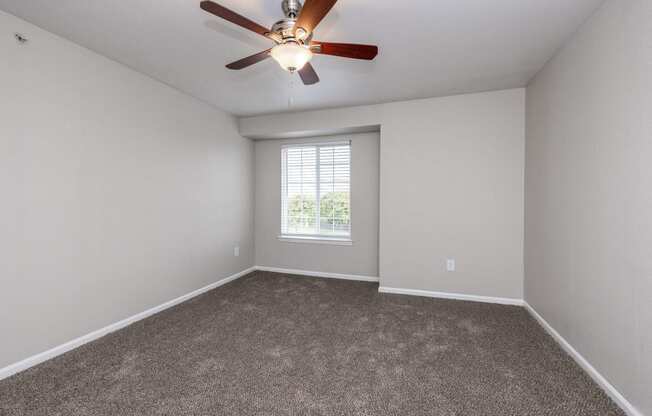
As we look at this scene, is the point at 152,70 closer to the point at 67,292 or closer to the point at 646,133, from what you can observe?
the point at 67,292

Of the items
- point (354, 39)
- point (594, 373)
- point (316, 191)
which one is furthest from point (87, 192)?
point (594, 373)

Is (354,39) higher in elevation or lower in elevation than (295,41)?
higher

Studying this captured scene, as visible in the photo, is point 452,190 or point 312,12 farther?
point 452,190

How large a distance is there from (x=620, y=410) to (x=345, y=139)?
361 cm

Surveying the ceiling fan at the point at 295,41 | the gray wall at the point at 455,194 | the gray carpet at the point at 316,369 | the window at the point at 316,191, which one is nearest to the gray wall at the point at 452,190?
the gray wall at the point at 455,194

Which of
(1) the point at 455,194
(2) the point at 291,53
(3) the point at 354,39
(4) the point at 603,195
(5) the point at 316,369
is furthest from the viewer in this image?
(1) the point at 455,194

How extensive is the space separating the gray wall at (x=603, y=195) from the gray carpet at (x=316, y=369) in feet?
1.01

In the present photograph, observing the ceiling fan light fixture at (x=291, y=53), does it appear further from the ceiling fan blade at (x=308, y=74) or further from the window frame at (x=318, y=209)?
the window frame at (x=318, y=209)

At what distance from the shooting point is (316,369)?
2.00 m

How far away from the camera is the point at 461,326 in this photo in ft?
8.76

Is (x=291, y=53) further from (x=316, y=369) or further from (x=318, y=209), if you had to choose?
(x=318, y=209)

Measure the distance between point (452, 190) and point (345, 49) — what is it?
2.30 metres

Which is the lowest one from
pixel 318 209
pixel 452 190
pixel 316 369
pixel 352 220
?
pixel 316 369

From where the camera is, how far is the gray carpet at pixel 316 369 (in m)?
1.64
